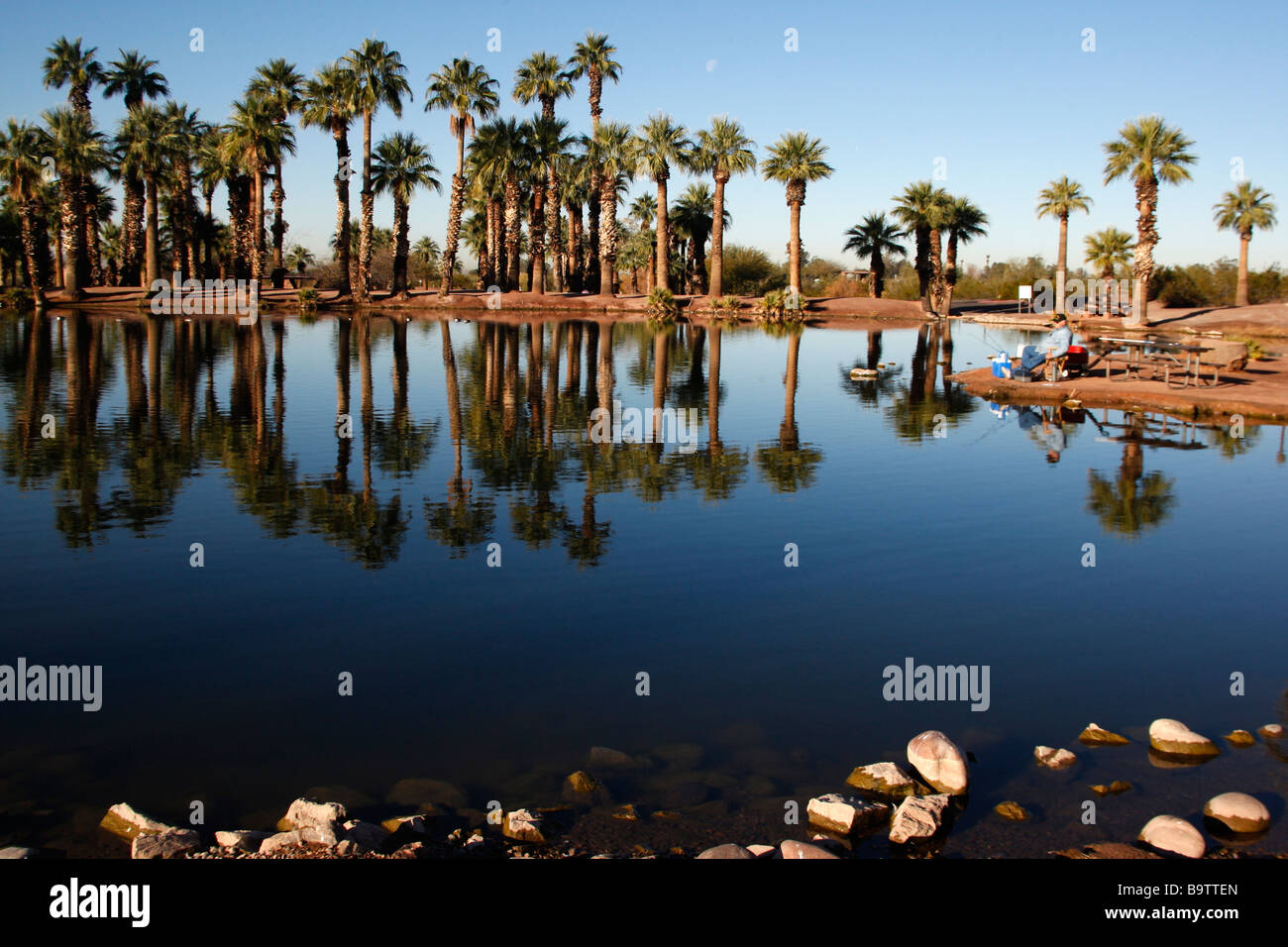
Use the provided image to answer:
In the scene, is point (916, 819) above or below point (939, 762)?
below

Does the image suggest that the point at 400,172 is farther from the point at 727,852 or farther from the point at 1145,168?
the point at 727,852

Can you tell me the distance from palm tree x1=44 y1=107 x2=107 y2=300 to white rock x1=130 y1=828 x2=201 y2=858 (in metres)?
66.7

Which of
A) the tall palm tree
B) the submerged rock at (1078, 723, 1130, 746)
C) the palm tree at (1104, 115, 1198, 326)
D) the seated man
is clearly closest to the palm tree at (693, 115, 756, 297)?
the tall palm tree

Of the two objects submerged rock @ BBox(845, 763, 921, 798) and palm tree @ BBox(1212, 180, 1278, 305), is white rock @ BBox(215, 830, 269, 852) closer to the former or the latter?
submerged rock @ BBox(845, 763, 921, 798)

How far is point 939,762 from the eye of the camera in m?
6.91

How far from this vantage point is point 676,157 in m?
64.6

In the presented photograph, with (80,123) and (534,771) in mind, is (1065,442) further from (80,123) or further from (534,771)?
(80,123)

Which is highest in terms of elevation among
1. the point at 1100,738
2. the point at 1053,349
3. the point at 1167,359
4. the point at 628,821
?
the point at 1053,349

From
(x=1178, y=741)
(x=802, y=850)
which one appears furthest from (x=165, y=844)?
(x=1178, y=741)

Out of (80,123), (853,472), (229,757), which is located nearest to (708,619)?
(229,757)

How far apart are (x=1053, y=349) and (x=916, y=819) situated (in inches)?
911

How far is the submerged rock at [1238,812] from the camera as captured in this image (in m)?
6.37

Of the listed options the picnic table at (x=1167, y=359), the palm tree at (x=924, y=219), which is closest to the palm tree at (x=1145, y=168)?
the palm tree at (x=924, y=219)
